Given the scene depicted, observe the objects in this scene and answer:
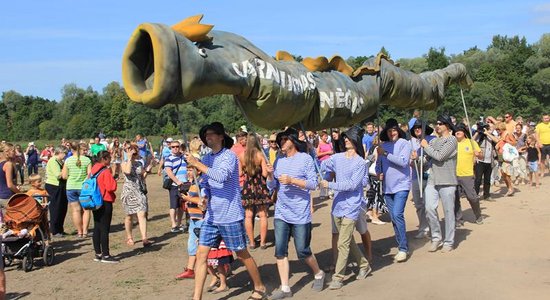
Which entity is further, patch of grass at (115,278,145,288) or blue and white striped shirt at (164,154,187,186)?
blue and white striped shirt at (164,154,187,186)

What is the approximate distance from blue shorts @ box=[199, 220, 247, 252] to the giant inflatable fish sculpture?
115 centimetres

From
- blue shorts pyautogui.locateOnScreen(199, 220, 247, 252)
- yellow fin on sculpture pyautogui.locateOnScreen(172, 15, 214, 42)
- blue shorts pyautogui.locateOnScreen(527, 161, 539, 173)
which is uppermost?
yellow fin on sculpture pyautogui.locateOnScreen(172, 15, 214, 42)

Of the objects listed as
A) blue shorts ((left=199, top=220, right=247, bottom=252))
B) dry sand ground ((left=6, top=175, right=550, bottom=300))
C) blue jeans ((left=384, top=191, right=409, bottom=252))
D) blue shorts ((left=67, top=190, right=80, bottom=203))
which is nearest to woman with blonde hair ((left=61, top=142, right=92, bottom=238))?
blue shorts ((left=67, top=190, right=80, bottom=203))

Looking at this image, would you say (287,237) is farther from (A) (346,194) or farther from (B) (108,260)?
(B) (108,260)

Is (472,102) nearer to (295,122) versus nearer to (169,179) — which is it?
(169,179)

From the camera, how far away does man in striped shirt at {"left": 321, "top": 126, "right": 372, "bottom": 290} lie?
6949 mm

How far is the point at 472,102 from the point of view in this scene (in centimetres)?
4928

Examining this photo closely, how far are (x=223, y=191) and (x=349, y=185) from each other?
154cm

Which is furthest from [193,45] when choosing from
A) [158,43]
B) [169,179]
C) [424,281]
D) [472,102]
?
[472,102]

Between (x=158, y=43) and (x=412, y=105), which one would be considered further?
(x=412, y=105)

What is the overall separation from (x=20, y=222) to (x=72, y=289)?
161 centimetres

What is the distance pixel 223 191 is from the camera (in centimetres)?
633

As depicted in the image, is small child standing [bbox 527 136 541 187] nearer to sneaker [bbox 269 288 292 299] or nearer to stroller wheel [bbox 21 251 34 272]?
sneaker [bbox 269 288 292 299]

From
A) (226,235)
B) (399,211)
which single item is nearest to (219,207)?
(226,235)
